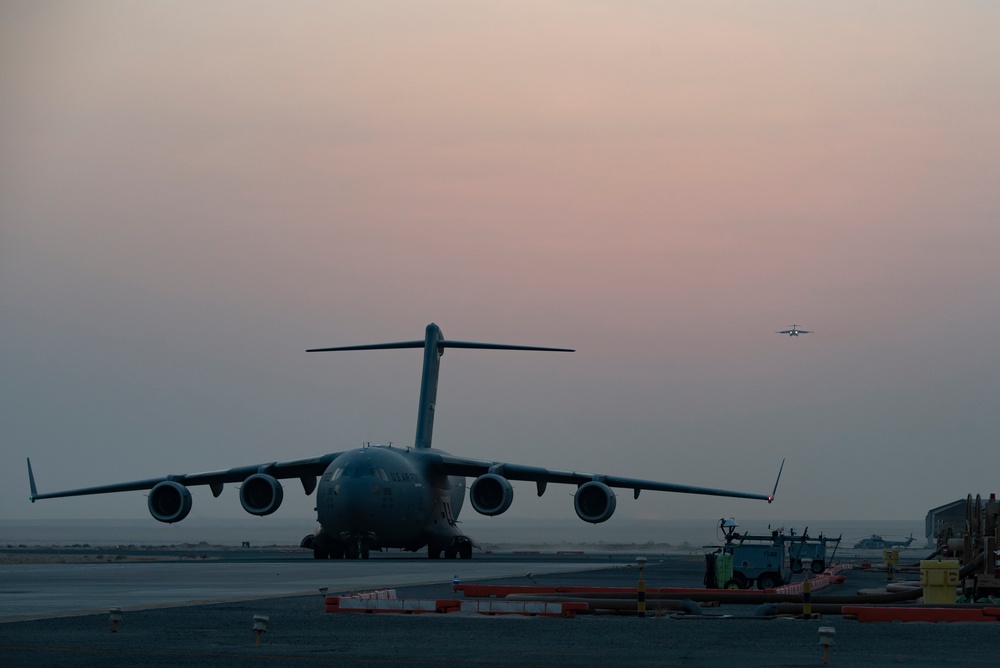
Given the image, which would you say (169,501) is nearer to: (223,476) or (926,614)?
(223,476)

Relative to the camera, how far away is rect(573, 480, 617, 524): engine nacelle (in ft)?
141

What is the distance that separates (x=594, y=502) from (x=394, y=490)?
6405 millimetres

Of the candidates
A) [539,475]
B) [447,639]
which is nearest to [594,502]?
[539,475]

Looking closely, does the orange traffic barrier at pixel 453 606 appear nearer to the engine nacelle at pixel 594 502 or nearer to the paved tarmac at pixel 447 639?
the paved tarmac at pixel 447 639

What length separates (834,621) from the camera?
18875mm

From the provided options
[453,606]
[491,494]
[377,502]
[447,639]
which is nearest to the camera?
[447,639]

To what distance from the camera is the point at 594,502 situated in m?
43.6

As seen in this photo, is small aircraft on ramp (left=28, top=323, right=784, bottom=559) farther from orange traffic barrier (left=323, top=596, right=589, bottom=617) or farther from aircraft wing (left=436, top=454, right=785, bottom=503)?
orange traffic barrier (left=323, top=596, right=589, bottom=617)

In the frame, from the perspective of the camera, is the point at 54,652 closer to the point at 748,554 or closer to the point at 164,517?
the point at 748,554

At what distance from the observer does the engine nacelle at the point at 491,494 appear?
141ft

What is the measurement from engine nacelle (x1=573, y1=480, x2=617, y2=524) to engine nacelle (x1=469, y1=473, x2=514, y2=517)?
2.20 metres

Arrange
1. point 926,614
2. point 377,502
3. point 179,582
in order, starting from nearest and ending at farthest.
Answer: point 926,614
point 179,582
point 377,502

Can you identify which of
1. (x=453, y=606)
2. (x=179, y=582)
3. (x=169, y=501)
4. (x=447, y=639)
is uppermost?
(x=169, y=501)

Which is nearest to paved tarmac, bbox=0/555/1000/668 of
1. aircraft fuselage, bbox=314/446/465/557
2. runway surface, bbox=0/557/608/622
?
runway surface, bbox=0/557/608/622
